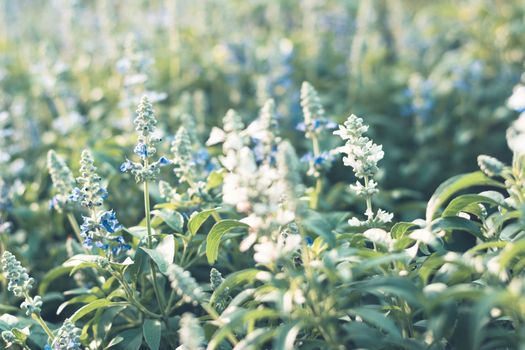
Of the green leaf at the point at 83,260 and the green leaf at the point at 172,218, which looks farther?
the green leaf at the point at 172,218

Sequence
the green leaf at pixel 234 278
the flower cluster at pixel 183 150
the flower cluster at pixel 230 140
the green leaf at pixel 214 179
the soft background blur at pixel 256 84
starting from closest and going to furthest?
the flower cluster at pixel 230 140, the green leaf at pixel 234 278, the flower cluster at pixel 183 150, the green leaf at pixel 214 179, the soft background blur at pixel 256 84

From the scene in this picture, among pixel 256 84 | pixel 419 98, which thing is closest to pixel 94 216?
pixel 256 84

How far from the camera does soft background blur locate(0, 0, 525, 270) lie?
5906mm

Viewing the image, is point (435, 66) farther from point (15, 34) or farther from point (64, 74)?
point (15, 34)

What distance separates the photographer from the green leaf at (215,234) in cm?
364

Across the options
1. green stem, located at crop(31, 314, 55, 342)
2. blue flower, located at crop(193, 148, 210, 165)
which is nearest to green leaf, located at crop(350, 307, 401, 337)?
Answer: green stem, located at crop(31, 314, 55, 342)

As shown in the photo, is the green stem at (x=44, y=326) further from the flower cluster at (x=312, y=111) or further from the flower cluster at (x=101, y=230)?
the flower cluster at (x=312, y=111)

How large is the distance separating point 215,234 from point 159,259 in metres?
0.35

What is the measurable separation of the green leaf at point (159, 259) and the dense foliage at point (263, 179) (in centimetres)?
1

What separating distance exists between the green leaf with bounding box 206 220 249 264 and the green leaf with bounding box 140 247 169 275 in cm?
28

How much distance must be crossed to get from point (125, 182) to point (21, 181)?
1.29m

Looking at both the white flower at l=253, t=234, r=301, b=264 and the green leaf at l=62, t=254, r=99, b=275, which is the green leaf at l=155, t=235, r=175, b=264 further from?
the white flower at l=253, t=234, r=301, b=264

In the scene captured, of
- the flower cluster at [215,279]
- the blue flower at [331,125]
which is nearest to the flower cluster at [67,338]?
the flower cluster at [215,279]

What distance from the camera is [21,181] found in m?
6.30
